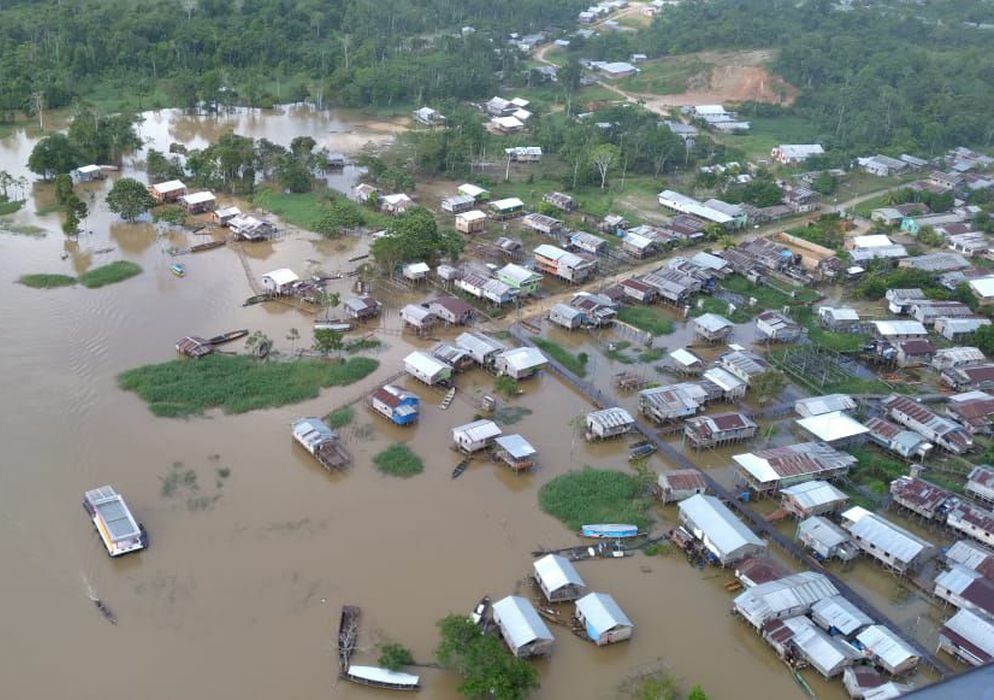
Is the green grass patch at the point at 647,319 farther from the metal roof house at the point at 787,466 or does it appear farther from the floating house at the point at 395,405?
the floating house at the point at 395,405

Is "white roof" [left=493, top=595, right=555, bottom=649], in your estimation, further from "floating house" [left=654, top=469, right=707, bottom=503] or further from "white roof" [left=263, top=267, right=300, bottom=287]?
"white roof" [left=263, top=267, right=300, bottom=287]

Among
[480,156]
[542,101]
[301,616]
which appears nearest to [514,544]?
[301,616]

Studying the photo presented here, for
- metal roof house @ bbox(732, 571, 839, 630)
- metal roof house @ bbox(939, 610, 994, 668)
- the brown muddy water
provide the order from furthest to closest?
metal roof house @ bbox(732, 571, 839, 630) < metal roof house @ bbox(939, 610, 994, 668) < the brown muddy water

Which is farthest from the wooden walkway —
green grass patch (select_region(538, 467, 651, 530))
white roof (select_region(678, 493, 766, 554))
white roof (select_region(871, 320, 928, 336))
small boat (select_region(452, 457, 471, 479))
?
white roof (select_region(871, 320, 928, 336))

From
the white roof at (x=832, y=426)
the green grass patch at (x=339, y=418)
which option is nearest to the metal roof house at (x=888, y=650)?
the white roof at (x=832, y=426)

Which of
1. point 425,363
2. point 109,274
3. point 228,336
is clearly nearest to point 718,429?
point 425,363

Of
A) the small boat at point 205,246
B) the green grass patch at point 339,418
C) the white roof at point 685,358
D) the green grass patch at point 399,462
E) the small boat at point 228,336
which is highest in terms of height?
the white roof at point 685,358
